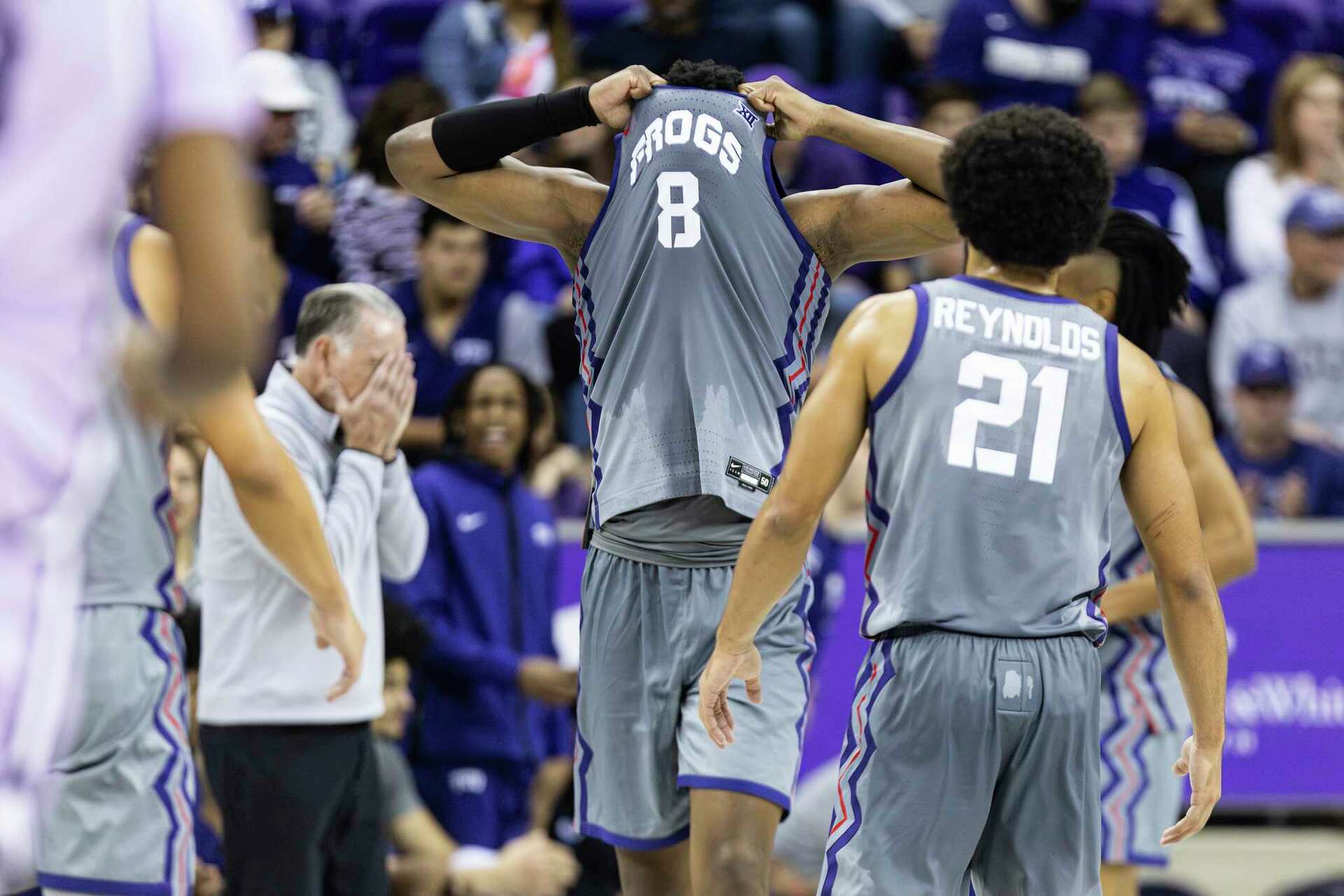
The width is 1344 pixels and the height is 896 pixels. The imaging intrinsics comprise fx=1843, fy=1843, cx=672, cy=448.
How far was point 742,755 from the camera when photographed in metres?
4.45

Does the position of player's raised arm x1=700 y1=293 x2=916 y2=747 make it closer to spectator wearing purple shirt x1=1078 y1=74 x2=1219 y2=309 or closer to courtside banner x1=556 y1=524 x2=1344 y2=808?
courtside banner x1=556 y1=524 x2=1344 y2=808

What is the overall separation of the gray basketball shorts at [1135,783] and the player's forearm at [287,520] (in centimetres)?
230

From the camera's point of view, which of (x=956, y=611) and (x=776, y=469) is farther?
(x=776, y=469)

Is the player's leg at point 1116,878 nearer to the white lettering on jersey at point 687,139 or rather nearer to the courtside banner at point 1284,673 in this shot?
the white lettering on jersey at point 687,139

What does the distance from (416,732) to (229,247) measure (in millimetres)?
5188

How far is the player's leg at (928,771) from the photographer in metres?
3.82

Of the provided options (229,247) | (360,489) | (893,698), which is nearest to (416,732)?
(360,489)

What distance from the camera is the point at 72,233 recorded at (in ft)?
7.49

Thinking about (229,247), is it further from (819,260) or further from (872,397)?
(819,260)

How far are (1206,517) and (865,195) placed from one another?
156 cm

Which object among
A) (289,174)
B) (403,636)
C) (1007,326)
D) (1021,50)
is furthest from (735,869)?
(1021,50)

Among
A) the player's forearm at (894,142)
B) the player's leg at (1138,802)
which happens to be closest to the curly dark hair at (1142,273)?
the player's forearm at (894,142)

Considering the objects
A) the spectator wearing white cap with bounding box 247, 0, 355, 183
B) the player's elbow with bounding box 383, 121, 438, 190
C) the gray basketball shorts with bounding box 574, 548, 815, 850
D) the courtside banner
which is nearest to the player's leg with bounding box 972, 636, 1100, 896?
the gray basketball shorts with bounding box 574, 548, 815, 850

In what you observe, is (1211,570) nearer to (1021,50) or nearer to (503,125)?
(503,125)
